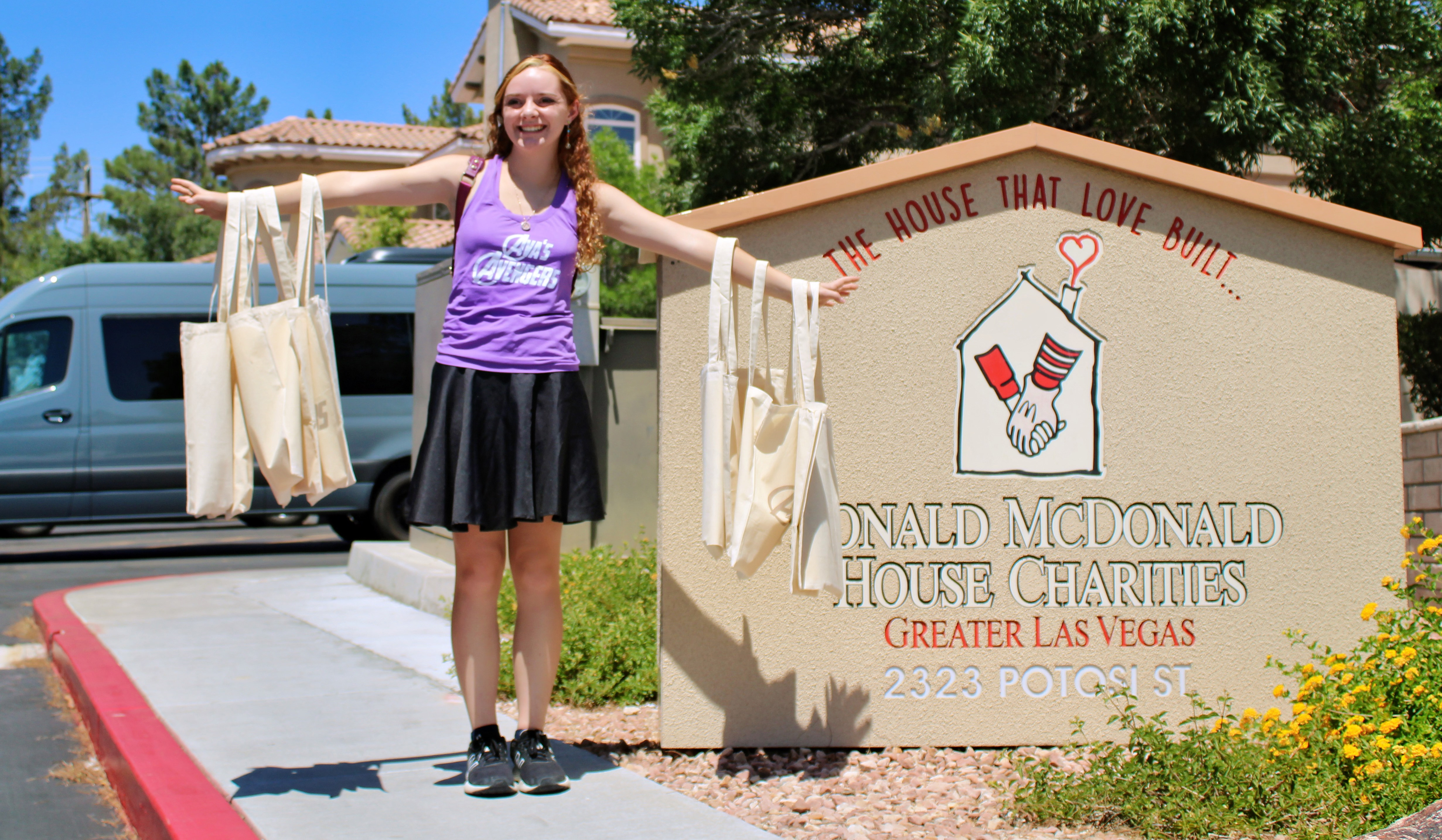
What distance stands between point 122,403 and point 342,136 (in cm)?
1764

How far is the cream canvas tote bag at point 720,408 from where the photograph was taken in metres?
3.64

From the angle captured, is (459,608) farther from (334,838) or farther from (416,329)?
(416,329)

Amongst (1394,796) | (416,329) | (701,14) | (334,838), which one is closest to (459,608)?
(334,838)

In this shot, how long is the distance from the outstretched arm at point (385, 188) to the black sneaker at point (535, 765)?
156 centimetres

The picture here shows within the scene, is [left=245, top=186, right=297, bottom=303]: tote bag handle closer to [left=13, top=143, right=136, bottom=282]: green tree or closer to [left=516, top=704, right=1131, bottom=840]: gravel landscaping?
[left=516, top=704, right=1131, bottom=840]: gravel landscaping

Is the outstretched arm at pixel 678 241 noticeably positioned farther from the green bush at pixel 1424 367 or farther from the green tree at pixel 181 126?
the green tree at pixel 181 126

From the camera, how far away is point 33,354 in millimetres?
11523

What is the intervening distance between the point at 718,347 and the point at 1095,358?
1395 mm

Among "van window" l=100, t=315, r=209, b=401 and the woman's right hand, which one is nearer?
the woman's right hand

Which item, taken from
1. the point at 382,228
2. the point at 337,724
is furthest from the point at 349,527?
the point at 382,228

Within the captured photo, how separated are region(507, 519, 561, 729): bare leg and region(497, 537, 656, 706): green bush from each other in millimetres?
746

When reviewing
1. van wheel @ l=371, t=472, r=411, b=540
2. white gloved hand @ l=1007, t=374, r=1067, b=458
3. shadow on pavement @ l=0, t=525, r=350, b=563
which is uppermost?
white gloved hand @ l=1007, t=374, r=1067, b=458

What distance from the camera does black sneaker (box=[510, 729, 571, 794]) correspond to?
366 cm

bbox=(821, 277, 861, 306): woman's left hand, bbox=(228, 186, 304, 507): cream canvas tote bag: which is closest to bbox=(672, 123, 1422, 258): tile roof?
bbox=(821, 277, 861, 306): woman's left hand
